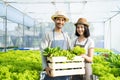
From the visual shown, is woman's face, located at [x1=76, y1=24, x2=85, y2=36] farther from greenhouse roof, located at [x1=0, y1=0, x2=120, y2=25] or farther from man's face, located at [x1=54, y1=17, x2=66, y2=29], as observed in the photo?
greenhouse roof, located at [x1=0, y1=0, x2=120, y2=25]

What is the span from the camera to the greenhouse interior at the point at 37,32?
212 inches

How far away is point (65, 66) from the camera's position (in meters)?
4.35

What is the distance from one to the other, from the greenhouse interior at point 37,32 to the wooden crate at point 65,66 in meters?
0.62

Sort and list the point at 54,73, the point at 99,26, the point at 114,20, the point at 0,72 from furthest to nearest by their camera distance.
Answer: the point at 99,26
the point at 114,20
the point at 0,72
the point at 54,73

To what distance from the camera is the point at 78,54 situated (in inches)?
177

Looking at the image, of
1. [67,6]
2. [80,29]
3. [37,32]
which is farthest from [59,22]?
[37,32]

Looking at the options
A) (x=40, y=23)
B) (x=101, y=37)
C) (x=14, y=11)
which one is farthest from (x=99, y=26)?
(x=14, y=11)

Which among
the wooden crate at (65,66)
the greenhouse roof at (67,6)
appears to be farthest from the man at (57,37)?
the greenhouse roof at (67,6)

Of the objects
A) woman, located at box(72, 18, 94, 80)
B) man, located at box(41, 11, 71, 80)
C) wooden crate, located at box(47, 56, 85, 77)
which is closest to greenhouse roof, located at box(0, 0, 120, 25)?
woman, located at box(72, 18, 94, 80)

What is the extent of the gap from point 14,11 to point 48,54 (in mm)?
12126

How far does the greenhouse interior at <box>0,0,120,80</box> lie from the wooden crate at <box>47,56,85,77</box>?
2.05 ft

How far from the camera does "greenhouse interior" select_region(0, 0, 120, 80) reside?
539 centimetres

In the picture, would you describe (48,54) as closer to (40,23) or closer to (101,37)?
(40,23)

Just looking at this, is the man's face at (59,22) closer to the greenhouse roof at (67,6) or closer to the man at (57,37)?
the man at (57,37)
